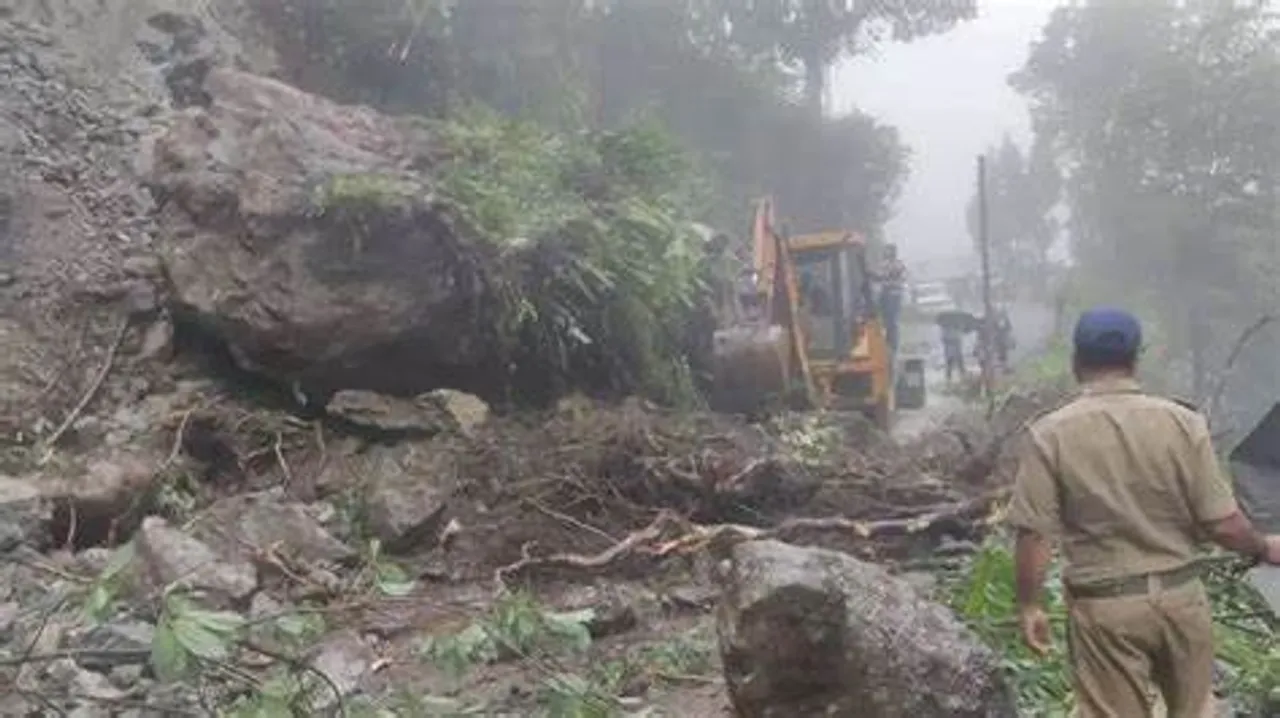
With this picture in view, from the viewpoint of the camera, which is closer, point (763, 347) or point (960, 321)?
point (763, 347)

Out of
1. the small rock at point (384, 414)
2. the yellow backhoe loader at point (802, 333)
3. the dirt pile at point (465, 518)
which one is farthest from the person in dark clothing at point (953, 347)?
the small rock at point (384, 414)

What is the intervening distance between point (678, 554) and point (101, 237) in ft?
14.6

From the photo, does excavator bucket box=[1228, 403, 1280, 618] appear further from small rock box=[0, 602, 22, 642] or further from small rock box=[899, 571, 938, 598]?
small rock box=[0, 602, 22, 642]

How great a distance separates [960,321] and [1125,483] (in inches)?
779

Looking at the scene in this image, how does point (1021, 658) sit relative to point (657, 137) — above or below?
below

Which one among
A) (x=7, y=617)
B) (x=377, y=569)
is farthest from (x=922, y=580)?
(x=7, y=617)

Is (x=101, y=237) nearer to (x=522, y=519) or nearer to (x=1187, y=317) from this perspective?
(x=522, y=519)

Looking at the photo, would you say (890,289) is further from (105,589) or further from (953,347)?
(105,589)

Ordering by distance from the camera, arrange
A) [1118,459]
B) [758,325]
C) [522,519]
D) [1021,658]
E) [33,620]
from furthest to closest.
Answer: [758,325]
[522,519]
[1021,658]
[33,620]
[1118,459]

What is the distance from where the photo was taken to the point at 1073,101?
33.7 metres

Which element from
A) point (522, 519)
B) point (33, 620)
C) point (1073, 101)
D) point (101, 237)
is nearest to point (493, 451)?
point (522, 519)

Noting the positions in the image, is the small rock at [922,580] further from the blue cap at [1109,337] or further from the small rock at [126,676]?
the small rock at [126,676]

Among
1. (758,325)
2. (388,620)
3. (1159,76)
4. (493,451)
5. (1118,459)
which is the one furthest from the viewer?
(1159,76)

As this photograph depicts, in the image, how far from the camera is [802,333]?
1226 cm
